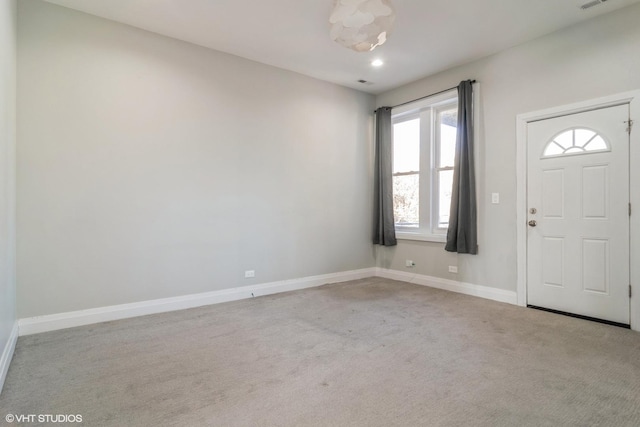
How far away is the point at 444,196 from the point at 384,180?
37.9 inches

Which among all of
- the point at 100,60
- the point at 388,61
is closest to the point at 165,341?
the point at 100,60

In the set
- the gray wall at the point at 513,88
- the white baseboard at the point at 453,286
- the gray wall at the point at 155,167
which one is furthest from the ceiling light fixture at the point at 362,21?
the white baseboard at the point at 453,286

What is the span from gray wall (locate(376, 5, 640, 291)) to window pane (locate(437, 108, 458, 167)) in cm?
41

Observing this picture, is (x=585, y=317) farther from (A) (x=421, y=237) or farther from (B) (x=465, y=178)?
(A) (x=421, y=237)

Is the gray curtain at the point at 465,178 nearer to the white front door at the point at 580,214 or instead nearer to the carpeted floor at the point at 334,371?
the white front door at the point at 580,214

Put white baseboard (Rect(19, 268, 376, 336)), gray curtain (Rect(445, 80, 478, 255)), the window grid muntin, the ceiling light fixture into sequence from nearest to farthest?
the ceiling light fixture → white baseboard (Rect(19, 268, 376, 336)) → the window grid muntin → gray curtain (Rect(445, 80, 478, 255))

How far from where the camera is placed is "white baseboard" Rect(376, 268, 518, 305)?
3953mm

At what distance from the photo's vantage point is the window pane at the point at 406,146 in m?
5.10

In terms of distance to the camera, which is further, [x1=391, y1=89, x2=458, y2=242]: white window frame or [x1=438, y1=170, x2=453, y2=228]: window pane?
[x1=391, y1=89, x2=458, y2=242]: white window frame

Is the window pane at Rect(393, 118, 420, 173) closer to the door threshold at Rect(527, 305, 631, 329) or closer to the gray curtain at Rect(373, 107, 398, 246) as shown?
the gray curtain at Rect(373, 107, 398, 246)

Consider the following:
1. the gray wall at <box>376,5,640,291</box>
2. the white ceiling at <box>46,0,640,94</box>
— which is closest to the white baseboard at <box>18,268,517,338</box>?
the gray wall at <box>376,5,640,291</box>

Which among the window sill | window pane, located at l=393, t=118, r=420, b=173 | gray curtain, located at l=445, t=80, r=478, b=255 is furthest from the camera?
window pane, located at l=393, t=118, r=420, b=173

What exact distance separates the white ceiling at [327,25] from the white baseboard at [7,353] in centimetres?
294

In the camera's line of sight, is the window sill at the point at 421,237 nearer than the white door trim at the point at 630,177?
No
